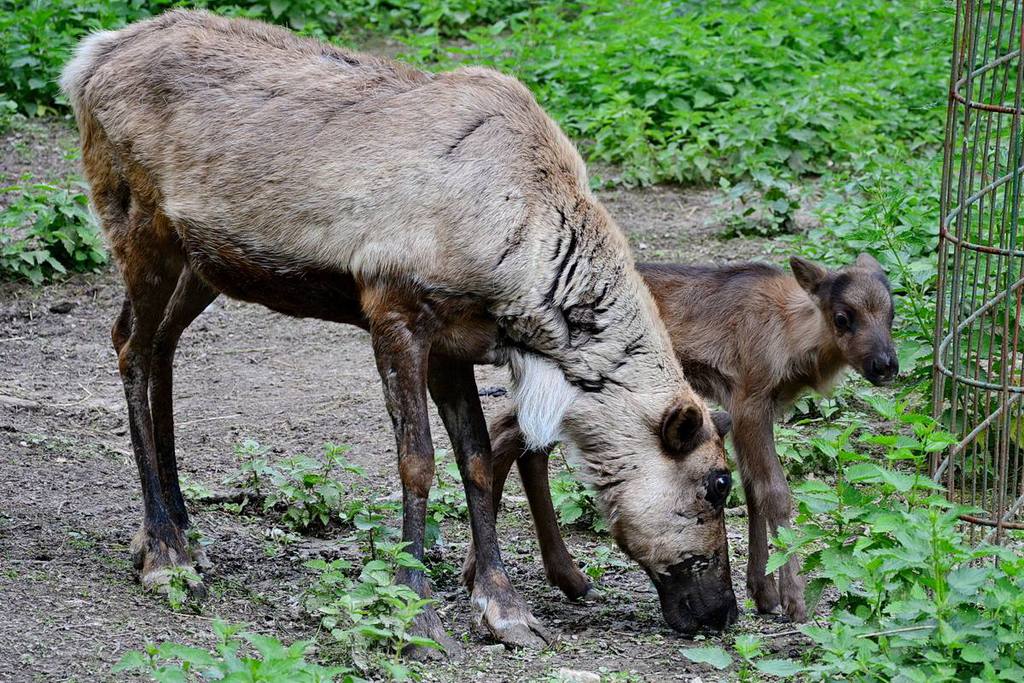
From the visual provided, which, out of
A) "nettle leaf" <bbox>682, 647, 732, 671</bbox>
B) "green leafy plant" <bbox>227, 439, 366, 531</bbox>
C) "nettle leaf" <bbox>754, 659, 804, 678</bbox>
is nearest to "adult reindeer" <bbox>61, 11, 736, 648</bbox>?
"green leafy plant" <bbox>227, 439, 366, 531</bbox>

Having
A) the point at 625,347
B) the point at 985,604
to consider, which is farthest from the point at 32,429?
the point at 985,604

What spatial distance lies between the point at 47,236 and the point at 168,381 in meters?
4.03

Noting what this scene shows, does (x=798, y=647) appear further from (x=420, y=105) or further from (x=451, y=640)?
(x=420, y=105)

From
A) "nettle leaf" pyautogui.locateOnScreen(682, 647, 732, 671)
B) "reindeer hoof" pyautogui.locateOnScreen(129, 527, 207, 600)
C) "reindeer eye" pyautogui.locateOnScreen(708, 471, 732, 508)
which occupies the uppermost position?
"reindeer eye" pyautogui.locateOnScreen(708, 471, 732, 508)

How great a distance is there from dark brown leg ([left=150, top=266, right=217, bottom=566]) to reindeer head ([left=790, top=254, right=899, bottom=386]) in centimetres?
289

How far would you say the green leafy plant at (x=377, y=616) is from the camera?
4.66m

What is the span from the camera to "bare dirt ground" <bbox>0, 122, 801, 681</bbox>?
511 cm

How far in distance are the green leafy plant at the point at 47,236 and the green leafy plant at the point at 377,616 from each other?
5.49 meters

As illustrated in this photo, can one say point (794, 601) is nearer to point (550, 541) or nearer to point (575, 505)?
point (550, 541)

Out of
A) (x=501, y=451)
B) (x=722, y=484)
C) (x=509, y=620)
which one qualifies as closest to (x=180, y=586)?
(x=509, y=620)

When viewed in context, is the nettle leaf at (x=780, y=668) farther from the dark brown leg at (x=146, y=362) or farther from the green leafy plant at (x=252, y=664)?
the dark brown leg at (x=146, y=362)

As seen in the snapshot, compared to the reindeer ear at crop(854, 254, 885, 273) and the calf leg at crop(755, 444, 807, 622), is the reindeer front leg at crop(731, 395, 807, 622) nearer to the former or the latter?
the calf leg at crop(755, 444, 807, 622)

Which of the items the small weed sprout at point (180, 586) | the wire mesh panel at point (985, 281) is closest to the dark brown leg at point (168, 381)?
the small weed sprout at point (180, 586)

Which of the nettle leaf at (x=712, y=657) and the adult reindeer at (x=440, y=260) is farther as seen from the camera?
the adult reindeer at (x=440, y=260)
